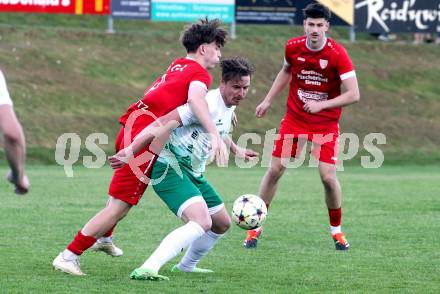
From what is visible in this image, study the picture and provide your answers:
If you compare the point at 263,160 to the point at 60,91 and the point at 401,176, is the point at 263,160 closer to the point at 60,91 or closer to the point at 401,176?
the point at 401,176

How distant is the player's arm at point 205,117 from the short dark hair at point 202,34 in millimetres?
344

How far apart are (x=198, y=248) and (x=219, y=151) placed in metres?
1.18

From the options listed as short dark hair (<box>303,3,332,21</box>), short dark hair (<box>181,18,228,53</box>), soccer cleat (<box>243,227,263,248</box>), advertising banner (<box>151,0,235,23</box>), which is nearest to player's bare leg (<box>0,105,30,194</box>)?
short dark hair (<box>181,18,228,53</box>)

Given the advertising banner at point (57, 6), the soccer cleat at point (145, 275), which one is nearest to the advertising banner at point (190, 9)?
the advertising banner at point (57, 6)

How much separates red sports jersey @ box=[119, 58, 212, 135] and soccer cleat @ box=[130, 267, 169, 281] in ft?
3.23

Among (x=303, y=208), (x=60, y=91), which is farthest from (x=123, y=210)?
(x=60, y=91)

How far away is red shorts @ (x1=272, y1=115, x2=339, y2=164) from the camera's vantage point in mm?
9859

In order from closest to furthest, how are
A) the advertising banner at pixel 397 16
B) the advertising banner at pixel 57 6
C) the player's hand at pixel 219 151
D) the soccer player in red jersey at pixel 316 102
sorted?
the player's hand at pixel 219 151 → the soccer player in red jersey at pixel 316 102 → the advertising banner at pixel 57 6 → the advertising banner at pixel 397 16

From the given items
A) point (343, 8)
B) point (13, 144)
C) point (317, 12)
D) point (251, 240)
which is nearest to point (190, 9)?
point (343, 8)

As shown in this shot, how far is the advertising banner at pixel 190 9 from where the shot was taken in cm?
2656

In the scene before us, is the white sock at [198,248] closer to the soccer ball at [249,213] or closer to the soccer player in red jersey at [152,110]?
the soccer ball at [249,213]

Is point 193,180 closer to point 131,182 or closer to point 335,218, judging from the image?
point 131,182

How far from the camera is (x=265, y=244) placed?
9.85 metres

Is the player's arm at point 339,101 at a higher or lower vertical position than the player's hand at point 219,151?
lower
